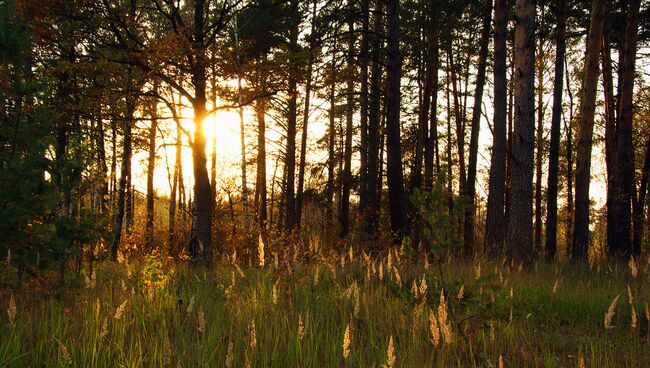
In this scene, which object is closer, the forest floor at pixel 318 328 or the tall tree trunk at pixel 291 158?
the forest floor at pixel 318 328

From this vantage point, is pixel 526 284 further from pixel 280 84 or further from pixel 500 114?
pixel 280 84

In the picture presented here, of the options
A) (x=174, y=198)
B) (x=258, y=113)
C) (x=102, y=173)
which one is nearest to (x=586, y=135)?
(x=258, y=113)

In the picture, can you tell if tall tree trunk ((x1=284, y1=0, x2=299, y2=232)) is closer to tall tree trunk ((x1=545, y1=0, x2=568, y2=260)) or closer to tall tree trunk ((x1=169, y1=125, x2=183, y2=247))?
tall tree trunk ((x1=169, y1=125, x2=183, y2=247))

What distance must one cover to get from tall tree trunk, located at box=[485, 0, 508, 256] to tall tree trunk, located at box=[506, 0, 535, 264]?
1.51 metres

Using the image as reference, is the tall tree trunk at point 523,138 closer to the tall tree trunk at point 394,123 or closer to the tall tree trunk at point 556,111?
the tall tree trunk at point 394,123

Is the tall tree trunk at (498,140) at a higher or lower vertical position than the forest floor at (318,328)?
higher

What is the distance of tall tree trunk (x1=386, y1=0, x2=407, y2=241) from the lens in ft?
41.2

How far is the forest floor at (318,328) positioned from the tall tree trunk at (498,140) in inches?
182

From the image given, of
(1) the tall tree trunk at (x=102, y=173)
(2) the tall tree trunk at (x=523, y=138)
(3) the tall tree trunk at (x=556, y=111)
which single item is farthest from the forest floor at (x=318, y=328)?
(3) the tall tree trunk at (x=556, y=111)

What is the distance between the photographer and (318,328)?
3.83 metres

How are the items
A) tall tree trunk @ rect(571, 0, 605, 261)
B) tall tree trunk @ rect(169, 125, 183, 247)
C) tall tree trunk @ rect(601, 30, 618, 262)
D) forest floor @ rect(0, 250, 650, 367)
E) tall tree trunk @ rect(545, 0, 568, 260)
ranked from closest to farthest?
forest floor @ rect(0, 250, 650, 367), tall tree trunk @ rect(571, 0, 605, 261), tall tree trunk @ rect(601, 30, 618, 262), tall tree trunk @ rect(545, 0, 568, 260), tall tree trunk @ rect(169, 125, 183, 247)

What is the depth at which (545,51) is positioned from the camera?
75.2ft

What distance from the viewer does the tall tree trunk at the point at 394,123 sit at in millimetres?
12555

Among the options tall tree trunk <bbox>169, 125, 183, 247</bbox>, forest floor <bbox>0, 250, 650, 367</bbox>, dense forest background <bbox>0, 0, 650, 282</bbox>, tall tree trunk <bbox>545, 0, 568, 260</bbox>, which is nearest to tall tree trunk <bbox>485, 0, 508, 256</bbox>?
dense forest background <bbox>0, 0, 650, 282</bbox>
